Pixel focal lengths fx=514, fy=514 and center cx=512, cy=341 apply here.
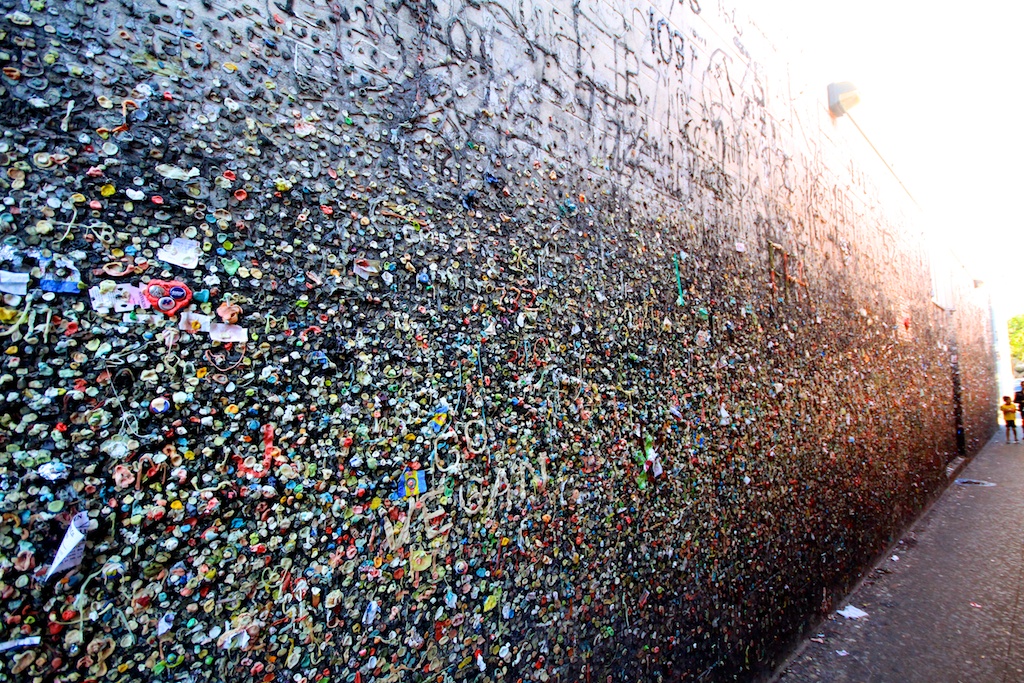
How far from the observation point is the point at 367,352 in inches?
50.9

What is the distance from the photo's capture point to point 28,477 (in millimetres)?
903

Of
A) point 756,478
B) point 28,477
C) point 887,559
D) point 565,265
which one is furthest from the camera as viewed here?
point 887,559

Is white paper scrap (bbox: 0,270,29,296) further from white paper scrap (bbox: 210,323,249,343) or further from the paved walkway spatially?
the paved walkway

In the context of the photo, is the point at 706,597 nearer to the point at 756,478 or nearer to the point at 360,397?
the point at 756,478

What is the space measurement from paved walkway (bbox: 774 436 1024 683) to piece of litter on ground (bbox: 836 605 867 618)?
3cm


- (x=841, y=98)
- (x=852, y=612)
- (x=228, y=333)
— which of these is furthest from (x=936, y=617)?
(x=228, y=333)

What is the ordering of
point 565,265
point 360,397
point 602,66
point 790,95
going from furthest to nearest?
1. point 790,95
2. point 602,66
3. point 565,265
4. point 360,397

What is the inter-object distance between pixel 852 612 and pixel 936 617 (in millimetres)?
523

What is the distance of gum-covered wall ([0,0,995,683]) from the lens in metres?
0.97

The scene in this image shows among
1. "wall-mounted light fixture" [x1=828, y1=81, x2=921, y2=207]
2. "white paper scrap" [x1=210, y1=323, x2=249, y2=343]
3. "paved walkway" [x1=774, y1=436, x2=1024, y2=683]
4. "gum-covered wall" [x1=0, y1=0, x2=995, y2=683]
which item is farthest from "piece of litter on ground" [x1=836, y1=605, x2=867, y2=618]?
"white paper scrap" [x1=210, y1=323, x2=249, y2=343]

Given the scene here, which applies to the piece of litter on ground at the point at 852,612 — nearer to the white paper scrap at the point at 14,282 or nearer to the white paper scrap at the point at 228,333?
the white paper scrap at the point at 228,333

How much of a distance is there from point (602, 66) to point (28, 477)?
2.18 metres

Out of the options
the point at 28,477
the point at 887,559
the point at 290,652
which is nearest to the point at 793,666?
the point at 887,559

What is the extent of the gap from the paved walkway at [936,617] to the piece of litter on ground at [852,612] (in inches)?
1.3
